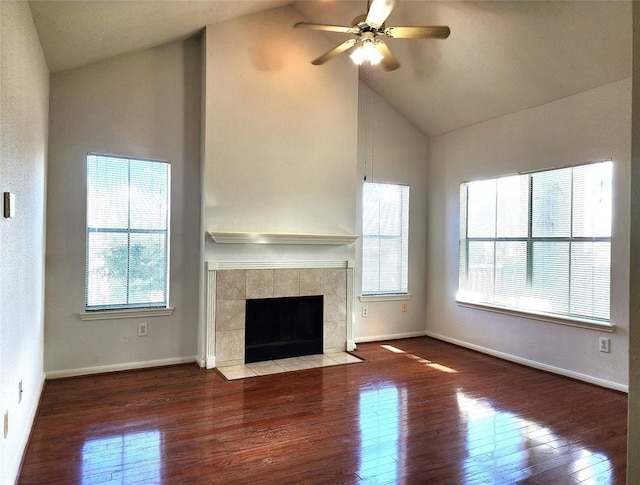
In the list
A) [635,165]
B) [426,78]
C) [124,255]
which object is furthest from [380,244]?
[635,165]

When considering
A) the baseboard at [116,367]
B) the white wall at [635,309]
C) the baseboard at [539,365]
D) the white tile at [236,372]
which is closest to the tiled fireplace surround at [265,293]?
the white tile at [236,372]

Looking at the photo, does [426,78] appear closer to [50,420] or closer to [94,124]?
[94,124]

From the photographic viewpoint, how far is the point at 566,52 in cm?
384

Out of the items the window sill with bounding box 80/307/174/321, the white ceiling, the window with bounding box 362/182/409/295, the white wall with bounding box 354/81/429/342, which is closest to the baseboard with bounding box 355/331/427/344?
the white wall with bounding box 354/81/429/342

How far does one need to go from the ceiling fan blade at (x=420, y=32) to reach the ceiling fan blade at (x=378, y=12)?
126mm

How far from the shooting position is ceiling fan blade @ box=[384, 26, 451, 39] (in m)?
3.28

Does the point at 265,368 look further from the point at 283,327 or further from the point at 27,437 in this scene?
the point at 27,437

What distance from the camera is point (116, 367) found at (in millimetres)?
4262

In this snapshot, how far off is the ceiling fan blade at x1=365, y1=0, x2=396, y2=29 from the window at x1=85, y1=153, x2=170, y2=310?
98.5 inches

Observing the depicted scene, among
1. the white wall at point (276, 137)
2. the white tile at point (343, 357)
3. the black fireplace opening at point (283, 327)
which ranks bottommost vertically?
the white tile at point (343, 357)

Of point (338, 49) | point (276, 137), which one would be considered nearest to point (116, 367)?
point (276, 137)

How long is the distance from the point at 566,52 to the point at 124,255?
4575 mm

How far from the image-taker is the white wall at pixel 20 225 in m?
2.04

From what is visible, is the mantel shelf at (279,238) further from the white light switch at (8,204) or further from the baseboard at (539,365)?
the white light switch at (8,204)
